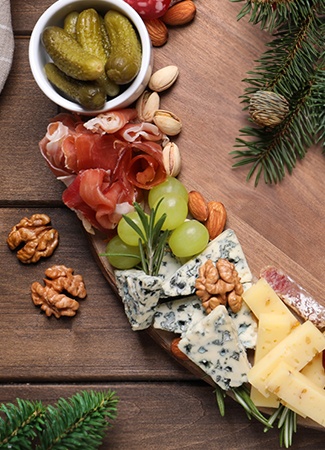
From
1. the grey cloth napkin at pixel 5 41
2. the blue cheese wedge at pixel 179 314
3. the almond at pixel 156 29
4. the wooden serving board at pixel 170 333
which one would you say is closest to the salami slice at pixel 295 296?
the wooden serving board at pixel 170 333

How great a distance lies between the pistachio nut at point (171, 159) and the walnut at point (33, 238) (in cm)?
27

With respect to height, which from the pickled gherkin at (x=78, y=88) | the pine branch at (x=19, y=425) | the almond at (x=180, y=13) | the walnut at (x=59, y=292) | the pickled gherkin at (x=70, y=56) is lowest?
the pine branch at (x=19, y=425)

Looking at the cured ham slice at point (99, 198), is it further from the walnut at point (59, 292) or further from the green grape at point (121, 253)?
the walnut at point (59, 292)

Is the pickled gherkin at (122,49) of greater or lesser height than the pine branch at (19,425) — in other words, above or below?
above

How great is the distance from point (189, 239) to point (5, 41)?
0.53 m

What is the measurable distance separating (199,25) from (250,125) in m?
0.21

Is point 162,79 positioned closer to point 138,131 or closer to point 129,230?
point 138,131

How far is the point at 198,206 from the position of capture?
1.25m

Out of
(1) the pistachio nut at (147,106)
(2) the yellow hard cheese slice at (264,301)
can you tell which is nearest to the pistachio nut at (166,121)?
(1) the pistachio nut at (147,106)

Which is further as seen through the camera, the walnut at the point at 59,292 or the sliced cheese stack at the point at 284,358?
the walnut at the point at 59,292

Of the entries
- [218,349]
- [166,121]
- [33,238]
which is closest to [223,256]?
[218,349]

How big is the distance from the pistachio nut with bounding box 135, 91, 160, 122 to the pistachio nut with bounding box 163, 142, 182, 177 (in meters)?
0.06

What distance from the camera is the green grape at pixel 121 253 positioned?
4.07 ft

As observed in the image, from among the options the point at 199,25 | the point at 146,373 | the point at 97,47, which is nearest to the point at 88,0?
the point at 97,47
